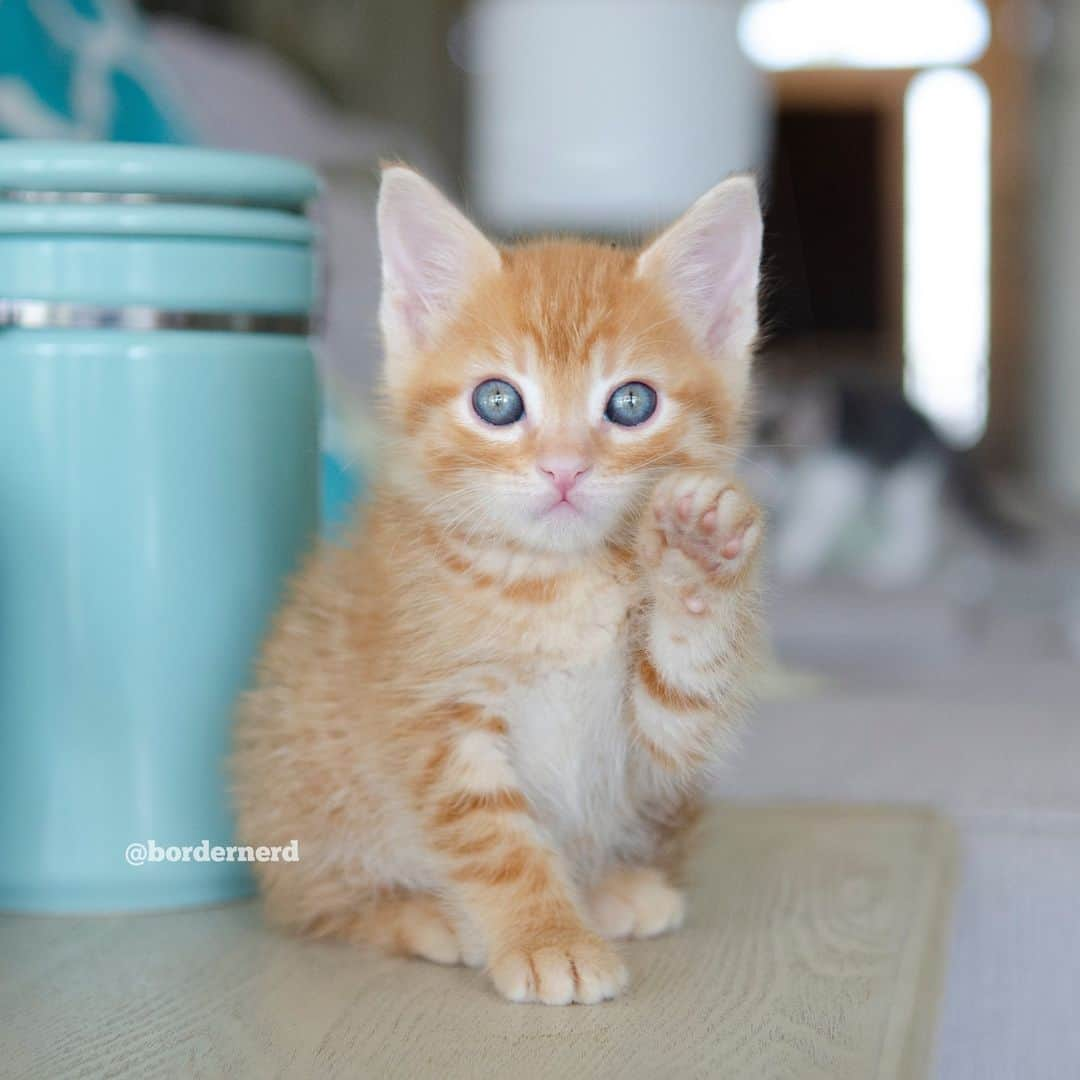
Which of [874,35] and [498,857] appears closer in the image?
[498,857]

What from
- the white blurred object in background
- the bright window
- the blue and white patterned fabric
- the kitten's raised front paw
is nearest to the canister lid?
the kitten's raised front paw

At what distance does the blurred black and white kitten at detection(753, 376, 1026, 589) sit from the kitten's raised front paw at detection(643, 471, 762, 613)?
2.24m

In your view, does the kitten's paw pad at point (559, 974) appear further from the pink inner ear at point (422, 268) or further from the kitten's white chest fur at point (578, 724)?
the pink inner ear at point (422, 268)

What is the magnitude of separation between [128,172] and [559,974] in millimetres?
486

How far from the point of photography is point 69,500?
2.90 feet

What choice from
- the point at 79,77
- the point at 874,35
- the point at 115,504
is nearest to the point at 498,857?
the point at 115,504

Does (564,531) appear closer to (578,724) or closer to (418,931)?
(578,724)

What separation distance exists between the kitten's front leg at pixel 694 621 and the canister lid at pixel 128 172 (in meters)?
0.32

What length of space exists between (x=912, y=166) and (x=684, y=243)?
5.74m

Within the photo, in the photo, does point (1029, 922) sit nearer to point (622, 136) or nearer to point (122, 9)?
point (122, 9)

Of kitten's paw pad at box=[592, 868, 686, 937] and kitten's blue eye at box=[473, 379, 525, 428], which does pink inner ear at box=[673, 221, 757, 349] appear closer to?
kitten's blue eye at box=[473, 379, 525, 428]

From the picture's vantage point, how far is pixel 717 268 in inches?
35.3

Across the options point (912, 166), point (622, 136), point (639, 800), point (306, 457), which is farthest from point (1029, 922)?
point (912, 166)

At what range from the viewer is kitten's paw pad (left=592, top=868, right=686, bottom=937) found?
2.81 feet
